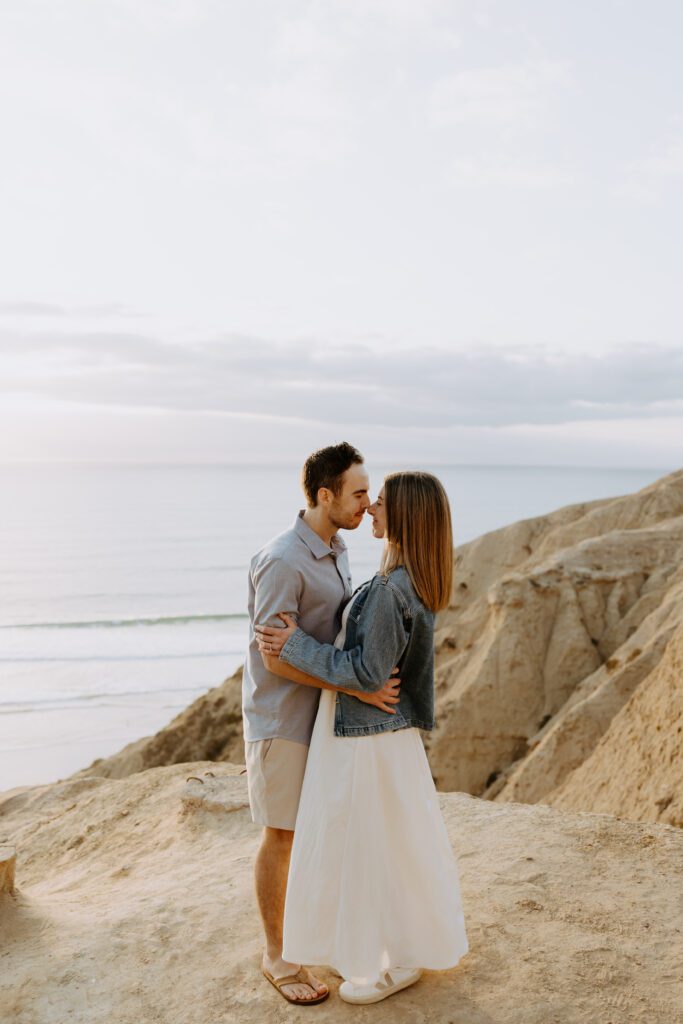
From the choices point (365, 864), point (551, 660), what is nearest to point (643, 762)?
point (551, 660)

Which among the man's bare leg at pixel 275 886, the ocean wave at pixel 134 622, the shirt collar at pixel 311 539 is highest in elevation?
the shirt collar at pixel 311 539

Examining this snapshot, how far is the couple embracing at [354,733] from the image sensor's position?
3771 millimetres

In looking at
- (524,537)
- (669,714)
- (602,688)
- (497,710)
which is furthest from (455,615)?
(669,714)

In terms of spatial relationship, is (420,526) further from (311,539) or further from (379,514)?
(311,539)

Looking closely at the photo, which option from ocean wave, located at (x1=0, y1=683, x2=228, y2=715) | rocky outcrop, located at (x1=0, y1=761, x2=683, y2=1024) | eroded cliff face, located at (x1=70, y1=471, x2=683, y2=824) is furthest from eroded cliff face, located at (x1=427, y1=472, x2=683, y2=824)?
ocean wave, located at (x1=0, y1=683, x2=228, y2=715)

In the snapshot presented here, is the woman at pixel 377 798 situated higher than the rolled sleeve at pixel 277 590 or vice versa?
the rolled sleeve at pixel 277 590

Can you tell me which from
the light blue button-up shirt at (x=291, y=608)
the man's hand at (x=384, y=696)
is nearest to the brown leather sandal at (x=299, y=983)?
the light blue button-up shirt at (x=291, y=608)

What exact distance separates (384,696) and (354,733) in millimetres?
219

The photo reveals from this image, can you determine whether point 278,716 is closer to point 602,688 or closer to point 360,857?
point 360,857

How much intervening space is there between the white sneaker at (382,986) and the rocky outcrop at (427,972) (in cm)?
5

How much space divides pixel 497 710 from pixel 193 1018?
943cm

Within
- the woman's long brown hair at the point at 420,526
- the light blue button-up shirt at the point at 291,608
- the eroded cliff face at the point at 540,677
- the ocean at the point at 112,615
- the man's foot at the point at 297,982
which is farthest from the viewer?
the ocean at the point at 112,615

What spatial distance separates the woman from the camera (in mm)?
3777

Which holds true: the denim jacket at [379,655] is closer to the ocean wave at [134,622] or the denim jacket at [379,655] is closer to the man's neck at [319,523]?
the man's neck at [319,523]
